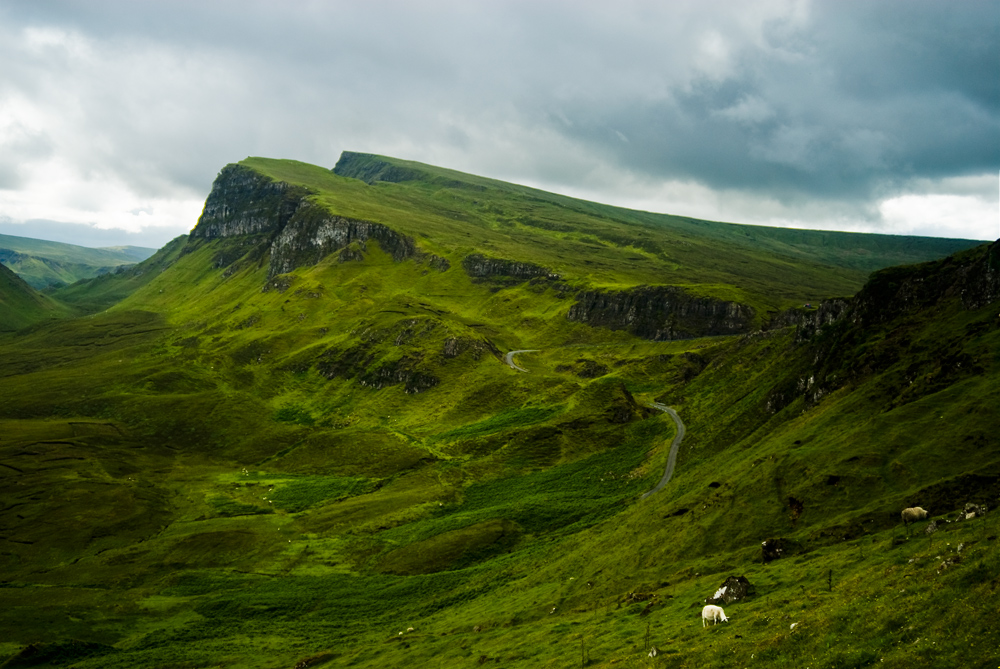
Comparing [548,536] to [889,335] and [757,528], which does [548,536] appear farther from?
[889,335]

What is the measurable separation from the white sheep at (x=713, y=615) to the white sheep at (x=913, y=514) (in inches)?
967

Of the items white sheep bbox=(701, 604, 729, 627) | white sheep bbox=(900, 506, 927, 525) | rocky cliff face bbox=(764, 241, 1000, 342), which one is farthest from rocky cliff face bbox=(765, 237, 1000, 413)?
white sheep bbox=(701, 604, 729, 627)

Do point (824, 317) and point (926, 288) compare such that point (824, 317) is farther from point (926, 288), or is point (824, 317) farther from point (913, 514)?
point (913, 514)

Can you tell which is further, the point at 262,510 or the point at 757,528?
the point at 262,510

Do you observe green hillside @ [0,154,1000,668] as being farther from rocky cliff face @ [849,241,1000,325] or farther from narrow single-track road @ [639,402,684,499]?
narrow single-track road @ [639,402,684,499]

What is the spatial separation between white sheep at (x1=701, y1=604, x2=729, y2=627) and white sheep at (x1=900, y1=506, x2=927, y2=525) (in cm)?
2456

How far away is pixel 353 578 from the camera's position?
Answer: 4540 inches

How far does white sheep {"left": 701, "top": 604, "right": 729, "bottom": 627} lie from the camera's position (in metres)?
46.8

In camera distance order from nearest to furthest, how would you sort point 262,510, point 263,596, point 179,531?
point 263,596
point 179,531
point 262,510

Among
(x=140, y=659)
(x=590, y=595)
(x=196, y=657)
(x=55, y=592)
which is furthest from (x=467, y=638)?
(x=55, y=592)

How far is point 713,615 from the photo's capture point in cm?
4706

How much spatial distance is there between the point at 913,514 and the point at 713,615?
2659 cm

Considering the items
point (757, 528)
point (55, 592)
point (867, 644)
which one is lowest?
point (55, 592)

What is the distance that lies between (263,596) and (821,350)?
386 ft
